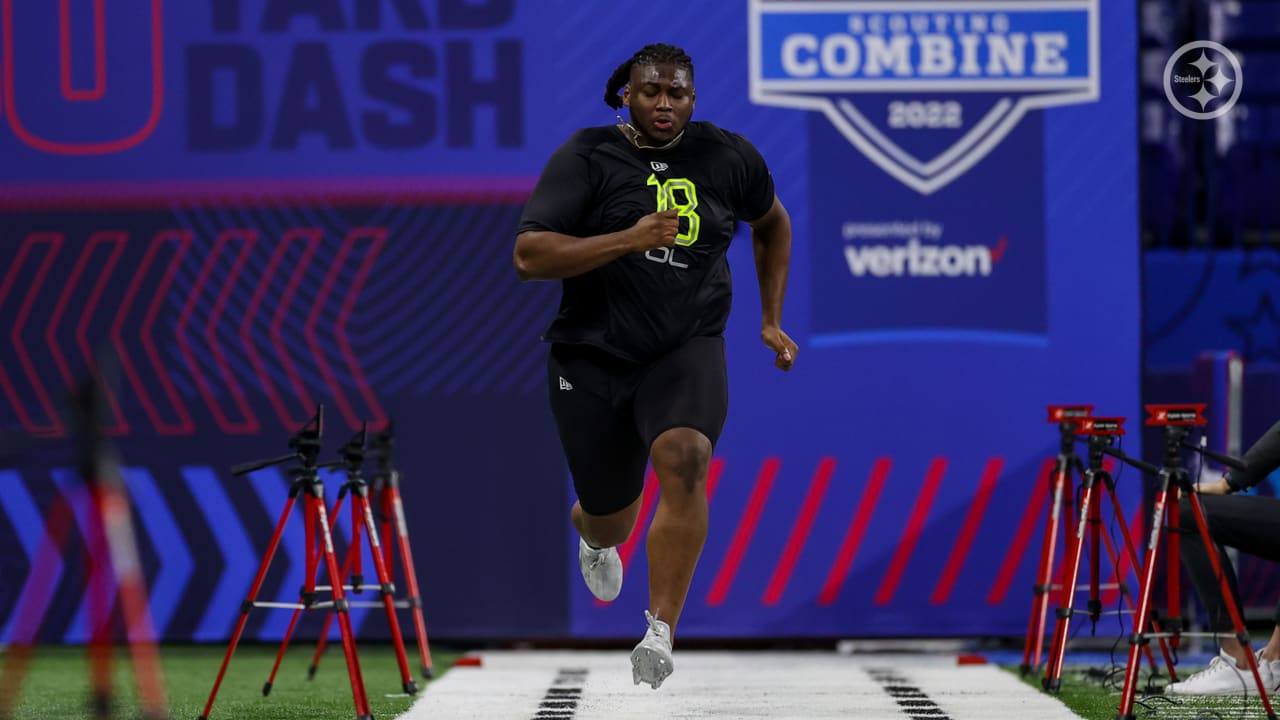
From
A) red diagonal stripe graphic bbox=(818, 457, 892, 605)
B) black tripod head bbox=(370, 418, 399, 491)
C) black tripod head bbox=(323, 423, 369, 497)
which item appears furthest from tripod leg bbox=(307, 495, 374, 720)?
red diagonal stripe graphic bbox=(818, 457, 892, 605)

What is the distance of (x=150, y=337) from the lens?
8.06 m

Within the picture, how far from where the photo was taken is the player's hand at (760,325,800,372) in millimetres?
4801

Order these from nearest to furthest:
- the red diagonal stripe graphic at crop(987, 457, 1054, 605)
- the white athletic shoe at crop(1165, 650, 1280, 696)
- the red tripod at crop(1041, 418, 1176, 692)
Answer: the white athletic shoe at crop(1165, 650, 1280, 696) → the red tripod at crop(1041, 418, 1176, 692) → the red diagonal stripe graphic at crop(987, 457, 1054, 605)

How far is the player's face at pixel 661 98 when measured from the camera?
4711 mm

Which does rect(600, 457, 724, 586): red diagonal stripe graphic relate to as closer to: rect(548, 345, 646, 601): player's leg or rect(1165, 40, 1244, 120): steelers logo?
rect(548, 345, 646, 601): player's leg

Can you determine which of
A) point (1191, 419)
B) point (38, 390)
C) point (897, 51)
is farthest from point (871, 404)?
point (38, 390)

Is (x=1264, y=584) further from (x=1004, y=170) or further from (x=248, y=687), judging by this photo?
(x=248, y=687)

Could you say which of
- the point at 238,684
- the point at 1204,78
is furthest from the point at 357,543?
the point at 1204,78

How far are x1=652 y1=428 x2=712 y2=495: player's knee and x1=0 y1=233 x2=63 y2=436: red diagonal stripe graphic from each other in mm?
4658

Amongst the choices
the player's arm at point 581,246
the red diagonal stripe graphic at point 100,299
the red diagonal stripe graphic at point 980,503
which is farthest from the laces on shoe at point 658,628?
the red diagonal stripe graphic at point 100,299

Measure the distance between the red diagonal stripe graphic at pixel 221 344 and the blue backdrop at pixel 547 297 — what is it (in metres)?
0.02

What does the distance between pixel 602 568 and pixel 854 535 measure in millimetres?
2732

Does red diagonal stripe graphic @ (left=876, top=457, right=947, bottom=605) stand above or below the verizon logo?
below

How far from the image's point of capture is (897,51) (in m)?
8.03
